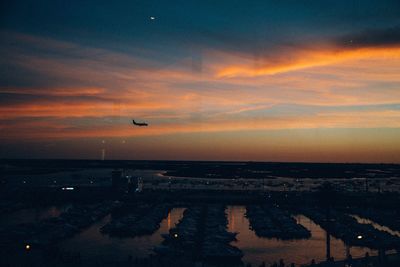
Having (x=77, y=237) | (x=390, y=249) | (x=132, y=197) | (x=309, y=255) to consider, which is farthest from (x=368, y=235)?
(x=132, y=197)

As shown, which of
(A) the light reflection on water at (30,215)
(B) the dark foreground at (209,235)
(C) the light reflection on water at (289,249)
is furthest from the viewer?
(A) the light reflection on water at (30,215)

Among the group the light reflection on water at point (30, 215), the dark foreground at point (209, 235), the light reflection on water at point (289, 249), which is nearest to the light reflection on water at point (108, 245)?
the dark foreground at point (209, 235)

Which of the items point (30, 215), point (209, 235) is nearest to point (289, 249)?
point (209, 235)

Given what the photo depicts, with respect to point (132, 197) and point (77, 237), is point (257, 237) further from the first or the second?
point (132, 197)

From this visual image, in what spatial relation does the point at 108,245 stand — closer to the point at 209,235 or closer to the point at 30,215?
the point at 209,235

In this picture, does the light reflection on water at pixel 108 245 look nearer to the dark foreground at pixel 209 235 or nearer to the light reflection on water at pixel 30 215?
the dark foreground at pixel 209 235

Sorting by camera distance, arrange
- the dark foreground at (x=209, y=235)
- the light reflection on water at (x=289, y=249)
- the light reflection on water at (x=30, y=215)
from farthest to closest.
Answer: the light reflection on water at (x=30, y=215)
the light reflection on water at (x=289, y=249)
the dark foreground at (x=209, y=235)
